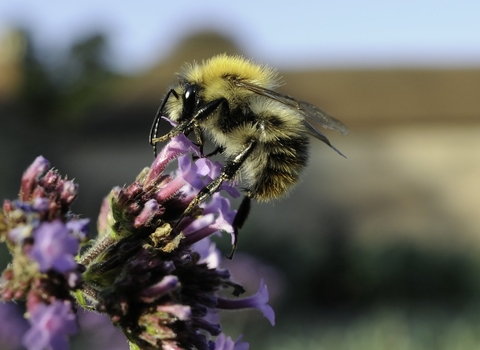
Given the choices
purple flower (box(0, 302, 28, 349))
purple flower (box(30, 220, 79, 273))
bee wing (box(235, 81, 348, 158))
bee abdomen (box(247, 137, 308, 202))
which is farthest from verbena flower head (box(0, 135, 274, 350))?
purple flower (box(0, 302, 28, 349))

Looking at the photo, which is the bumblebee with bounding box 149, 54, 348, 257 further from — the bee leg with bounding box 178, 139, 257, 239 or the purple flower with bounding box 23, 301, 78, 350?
the purple flower with bounding box 23, 301, 78, 350

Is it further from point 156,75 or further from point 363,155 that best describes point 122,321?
point 156,75

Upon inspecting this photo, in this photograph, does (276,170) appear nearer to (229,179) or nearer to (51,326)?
(229,179)

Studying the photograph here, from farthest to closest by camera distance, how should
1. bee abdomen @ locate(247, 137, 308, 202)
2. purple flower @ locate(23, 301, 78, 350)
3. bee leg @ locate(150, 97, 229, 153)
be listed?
bee abdomen @ locate(247, 137, 308, 202) < bee leg @ locate(150, 97, 229, 153) < purple flower @ locate(23, 301, 78, 350)

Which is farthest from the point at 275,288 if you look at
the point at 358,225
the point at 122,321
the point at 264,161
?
the point at 358,225

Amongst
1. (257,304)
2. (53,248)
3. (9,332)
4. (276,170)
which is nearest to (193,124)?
Answer: (276,170)

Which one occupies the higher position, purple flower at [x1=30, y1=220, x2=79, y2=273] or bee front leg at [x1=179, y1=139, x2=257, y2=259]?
bee front leg at [x1=179, y1=139, x2=257, y2=259]

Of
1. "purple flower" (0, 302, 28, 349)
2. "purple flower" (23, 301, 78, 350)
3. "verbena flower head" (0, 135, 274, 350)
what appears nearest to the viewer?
"purple flower" (23, 301, 78, 350)

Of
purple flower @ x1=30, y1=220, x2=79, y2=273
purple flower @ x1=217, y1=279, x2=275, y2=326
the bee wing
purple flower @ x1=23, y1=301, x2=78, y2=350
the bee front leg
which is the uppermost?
the bee wing

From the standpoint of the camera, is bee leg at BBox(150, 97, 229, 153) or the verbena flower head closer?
the verbena flower head
